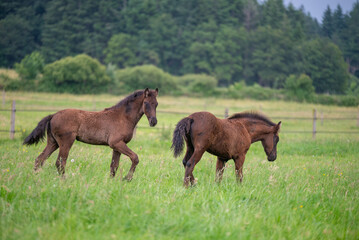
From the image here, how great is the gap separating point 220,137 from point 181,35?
58.3 meters

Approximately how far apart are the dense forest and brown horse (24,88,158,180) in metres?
45.6

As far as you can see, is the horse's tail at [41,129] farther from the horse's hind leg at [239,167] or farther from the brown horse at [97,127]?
the horse's hind leg at [239,167]

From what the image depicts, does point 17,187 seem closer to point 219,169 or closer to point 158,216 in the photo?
point 158,216

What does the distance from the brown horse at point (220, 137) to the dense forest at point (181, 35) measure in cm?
4438

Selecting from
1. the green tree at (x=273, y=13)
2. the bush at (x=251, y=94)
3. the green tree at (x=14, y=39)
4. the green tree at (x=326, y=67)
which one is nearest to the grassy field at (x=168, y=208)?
the green tree at (x=326, y=67)

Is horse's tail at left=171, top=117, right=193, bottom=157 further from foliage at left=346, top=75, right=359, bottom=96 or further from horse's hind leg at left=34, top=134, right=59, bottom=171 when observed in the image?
foliage at left=346, top=75, right=359, bottom=96

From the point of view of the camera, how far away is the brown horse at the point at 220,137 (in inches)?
227

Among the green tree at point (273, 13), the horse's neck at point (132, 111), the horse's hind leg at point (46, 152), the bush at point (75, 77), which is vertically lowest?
the horse's hind leg at point (46, 152)

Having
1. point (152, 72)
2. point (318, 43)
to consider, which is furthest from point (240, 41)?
point (152, 72)

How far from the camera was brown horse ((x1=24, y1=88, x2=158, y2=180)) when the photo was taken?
603 cm

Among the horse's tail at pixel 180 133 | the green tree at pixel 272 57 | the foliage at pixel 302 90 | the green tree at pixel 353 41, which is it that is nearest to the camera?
the horse's tail at pixel 180 133

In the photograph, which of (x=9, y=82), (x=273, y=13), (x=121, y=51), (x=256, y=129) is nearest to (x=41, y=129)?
(x=256, y=129)

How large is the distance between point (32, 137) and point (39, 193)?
2273mm

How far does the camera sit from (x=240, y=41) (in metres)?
60.6
